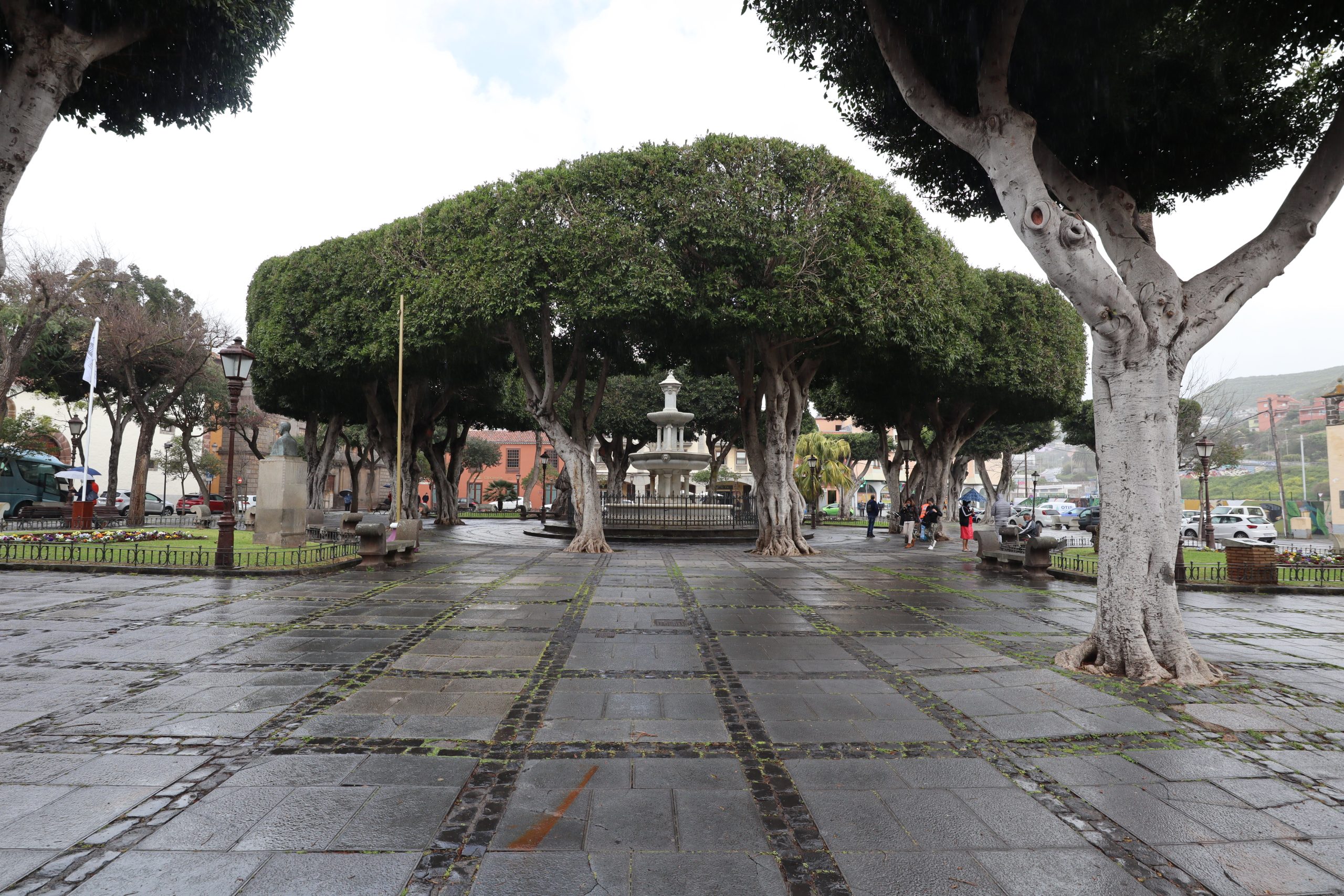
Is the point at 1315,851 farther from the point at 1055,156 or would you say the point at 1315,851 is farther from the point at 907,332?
the point at 907,332

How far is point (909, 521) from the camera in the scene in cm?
2153

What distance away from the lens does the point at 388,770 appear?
12.3ft

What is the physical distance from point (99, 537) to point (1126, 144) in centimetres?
1854

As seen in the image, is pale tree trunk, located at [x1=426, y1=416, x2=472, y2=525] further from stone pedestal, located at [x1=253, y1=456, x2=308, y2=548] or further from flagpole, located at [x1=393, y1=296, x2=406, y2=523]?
stone pedestal, located at [x1=253, y1=456, x2=308, y2=548]

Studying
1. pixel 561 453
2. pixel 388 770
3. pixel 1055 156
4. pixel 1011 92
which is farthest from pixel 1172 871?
pixel 561 453

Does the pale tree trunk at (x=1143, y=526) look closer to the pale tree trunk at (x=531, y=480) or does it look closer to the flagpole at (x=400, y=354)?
the flagpole at (x=400, y=354)

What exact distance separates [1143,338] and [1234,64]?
3198 mm

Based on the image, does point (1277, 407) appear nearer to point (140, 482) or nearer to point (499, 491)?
point (499, 491)

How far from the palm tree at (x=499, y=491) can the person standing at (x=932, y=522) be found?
3889 centimetres

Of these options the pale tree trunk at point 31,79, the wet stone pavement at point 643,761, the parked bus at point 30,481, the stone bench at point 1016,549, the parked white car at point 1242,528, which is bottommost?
the parked white car at point 1242,528

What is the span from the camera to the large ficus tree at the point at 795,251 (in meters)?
15.2

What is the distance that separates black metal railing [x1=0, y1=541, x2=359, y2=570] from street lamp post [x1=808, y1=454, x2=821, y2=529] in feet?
78.0

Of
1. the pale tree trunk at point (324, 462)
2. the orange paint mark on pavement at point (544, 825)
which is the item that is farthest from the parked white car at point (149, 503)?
the orange paint mark on pavement at point (544, 825)

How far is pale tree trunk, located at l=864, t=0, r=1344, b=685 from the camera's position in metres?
5.79
